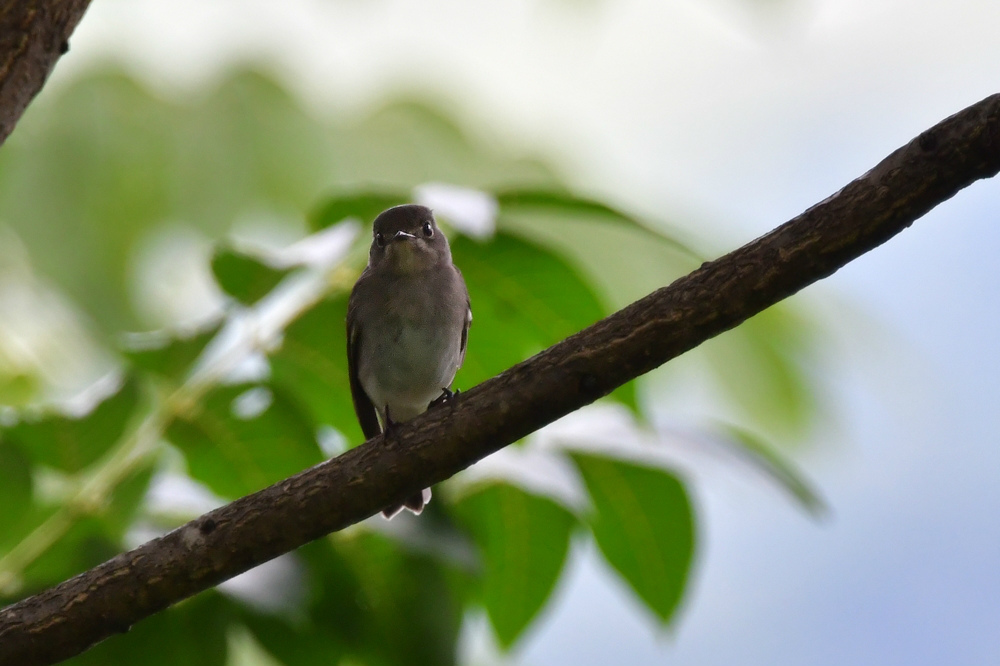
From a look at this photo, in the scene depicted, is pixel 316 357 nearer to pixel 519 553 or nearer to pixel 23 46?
pixel 519 553

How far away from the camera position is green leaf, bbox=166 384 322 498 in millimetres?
3012

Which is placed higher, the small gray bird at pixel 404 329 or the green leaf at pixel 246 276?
the small gray bird at pixel 404 329

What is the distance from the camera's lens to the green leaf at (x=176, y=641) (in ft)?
9.21

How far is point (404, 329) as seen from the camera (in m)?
4.08

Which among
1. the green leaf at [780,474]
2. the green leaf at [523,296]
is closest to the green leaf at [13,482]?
the green leaf at [523,296]

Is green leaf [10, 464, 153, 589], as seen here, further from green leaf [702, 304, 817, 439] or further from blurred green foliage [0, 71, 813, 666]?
green leaf [702, 304, 817, 439]

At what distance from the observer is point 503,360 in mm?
3371

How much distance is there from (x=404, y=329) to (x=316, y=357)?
0.84 m

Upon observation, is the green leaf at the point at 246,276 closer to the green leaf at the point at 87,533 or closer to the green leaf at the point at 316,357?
the green leaf at the point at 316,357

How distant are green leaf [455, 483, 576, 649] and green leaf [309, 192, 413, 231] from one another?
3.02ft

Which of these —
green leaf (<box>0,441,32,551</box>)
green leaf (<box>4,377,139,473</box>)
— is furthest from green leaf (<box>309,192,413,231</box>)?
green leaf (<box>0,441,32,551</box>)

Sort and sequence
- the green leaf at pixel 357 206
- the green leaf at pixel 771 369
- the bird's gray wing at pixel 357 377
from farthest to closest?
the bird's gray wing at pixel 357 377, the green leaf at pixel 771 369, the green leaf at pixel 357 206

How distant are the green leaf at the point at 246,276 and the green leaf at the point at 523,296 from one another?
56cm

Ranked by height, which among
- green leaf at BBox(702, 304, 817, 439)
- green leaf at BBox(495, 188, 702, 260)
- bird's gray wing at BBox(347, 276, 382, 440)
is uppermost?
green leaf at BBox(702, 304, 817, 439)
